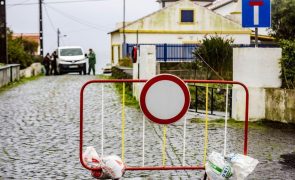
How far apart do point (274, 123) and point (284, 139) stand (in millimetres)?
1574

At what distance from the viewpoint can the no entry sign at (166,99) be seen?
6.52m

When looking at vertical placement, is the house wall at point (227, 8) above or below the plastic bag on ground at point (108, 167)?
above

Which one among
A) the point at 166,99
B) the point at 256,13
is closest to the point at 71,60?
the point at 256,13

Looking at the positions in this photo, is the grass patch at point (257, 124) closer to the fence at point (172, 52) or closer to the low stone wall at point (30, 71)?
the low stone wall at point (30, 71)

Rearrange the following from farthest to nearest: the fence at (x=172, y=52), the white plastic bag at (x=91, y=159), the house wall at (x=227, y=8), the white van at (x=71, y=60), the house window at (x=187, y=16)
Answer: the house wall at (x=227, y=8)
the house window at (x=187, y=16)
the white van at (x=71, y=60)
the fence at (x=172, y=52)
the white plastic bag at (x=91, y=159)

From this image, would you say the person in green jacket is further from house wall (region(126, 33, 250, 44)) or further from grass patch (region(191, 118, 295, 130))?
grass patch (region(191, 118, 295, 130))

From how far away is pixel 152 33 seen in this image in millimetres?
55281

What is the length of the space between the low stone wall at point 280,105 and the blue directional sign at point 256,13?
56.5 inches

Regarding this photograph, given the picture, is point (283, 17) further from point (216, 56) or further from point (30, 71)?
point (216, 56)

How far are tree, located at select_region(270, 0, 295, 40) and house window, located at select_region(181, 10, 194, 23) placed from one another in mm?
11644

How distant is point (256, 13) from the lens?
10750 millimetres

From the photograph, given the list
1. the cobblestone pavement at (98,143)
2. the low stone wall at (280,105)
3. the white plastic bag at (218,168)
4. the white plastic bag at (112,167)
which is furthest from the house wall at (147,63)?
the white plastic bag at (218,168)

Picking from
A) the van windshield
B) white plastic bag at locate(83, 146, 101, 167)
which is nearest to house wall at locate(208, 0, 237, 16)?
the van windshield

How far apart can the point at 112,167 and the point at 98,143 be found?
3347 millimetres
